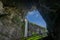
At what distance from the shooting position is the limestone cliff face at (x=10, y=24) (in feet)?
11.1

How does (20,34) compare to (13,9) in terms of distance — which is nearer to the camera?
(13,9)

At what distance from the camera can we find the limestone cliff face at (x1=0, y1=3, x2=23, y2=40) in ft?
11.1

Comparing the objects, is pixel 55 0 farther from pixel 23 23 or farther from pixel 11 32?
pixel 23 23

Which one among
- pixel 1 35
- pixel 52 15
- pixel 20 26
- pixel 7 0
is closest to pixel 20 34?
pixel 20 26

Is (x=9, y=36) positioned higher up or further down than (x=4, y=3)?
further down

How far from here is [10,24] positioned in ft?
11.5

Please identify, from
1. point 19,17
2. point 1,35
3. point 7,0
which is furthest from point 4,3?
point 1,35

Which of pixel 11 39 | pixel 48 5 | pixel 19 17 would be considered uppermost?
pixel 19 17

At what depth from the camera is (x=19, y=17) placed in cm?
373

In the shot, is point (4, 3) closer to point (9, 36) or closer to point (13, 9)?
point (13, 9)

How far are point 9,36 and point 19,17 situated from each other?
54 cm

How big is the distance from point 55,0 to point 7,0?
2.47 m

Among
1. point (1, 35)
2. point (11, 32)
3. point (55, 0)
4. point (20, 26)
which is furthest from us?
point (20, 26)

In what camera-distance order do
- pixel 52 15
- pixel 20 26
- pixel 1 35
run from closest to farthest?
pixel 52 15 < pixel 1 35 < pixel 20 26
